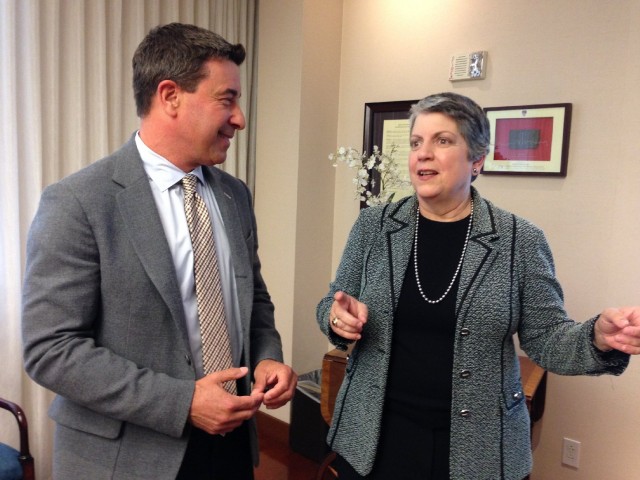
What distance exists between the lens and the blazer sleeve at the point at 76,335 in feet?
3.41

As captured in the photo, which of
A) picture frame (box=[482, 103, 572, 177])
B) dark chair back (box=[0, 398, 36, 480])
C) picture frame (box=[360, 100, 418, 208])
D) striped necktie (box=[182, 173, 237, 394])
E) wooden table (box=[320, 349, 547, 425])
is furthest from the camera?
picture frame (box=[360, 100, 418, 208])

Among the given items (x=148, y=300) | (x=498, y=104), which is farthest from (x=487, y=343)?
(x=498, y=104)

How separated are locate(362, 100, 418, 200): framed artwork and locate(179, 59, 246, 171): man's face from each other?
5.40 feet

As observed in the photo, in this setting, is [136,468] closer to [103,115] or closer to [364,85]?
[103,115]

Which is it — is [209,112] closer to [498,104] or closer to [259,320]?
[259,320]

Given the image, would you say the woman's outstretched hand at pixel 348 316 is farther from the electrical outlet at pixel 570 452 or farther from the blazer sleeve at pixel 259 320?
the electrical outlet at pixel 570 452

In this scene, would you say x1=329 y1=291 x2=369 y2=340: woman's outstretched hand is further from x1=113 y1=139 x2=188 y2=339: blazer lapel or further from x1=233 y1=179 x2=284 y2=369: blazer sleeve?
x1=113 y1=139 x2=188 y2=339: blazer lapel

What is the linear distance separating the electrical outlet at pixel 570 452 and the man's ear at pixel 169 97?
7.23ft

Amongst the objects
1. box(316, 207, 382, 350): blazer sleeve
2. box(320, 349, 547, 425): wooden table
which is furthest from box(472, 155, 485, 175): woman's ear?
box(320, 349, 547, 425): wooden table

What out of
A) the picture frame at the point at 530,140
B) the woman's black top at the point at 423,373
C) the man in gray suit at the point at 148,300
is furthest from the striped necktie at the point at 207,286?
the picture frame at the point at 530,140

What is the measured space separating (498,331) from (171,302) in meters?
0.81

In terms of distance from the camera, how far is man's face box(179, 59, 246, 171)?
48.4 inches

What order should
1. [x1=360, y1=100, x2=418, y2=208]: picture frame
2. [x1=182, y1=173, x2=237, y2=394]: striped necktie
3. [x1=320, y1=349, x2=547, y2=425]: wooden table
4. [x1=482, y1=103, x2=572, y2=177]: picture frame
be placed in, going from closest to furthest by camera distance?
1. [x1=182, y1=173, x2=237, y2=394]: striped necktie
2. [x1=320, y1=349, x2=547, y2=425]: wooden table
3. [x1=482, y1=103, x2=572, y2=177]: picture frame
4. [x1=360, y1=100, x2=418, y2=208]: picture frame

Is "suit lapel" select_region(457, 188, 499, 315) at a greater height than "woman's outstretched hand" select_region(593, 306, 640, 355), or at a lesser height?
greater
